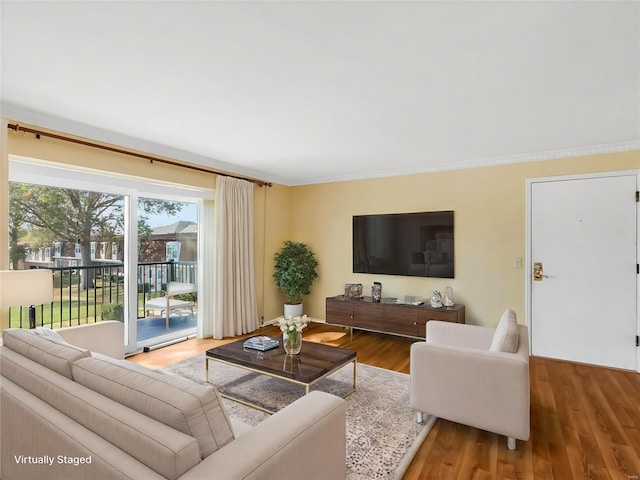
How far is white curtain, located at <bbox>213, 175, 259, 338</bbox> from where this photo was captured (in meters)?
4.73

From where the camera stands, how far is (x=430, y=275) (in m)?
4.72

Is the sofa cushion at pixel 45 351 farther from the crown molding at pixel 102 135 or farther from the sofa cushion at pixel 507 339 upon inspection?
the sofa cushion at pixel 507 339

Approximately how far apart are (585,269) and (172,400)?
4.41 meters

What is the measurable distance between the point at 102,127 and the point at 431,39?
307 cm

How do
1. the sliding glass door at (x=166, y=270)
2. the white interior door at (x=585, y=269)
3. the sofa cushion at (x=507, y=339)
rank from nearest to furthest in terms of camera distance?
the sofa cushion at (x=507, y=339) < the white interior door at (x=585, y=269) < the sliding glass door at (x=166, y=270)

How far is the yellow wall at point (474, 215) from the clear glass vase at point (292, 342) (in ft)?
7.89

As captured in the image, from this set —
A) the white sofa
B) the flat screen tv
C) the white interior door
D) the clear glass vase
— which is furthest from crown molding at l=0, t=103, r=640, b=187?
the clear glass vase

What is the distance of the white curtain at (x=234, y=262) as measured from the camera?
15.5ft

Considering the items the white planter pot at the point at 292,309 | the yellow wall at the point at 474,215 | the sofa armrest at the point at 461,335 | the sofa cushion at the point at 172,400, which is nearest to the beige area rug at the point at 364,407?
the sofa armrest at the point at 461,335

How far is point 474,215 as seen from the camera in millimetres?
4480

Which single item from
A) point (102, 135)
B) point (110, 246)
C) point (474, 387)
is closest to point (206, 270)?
point (110, 246)

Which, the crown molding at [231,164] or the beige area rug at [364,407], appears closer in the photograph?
the beige area rug at [364,407]

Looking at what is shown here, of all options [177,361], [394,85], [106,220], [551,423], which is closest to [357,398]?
[551,423]

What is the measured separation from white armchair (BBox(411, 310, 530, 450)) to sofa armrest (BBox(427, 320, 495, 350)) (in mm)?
430
